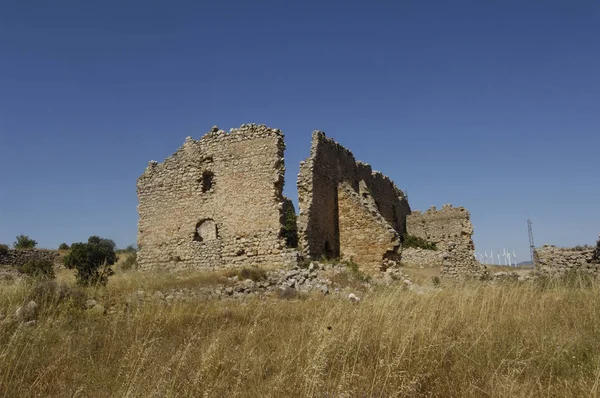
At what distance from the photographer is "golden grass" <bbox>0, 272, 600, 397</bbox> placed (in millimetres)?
3723

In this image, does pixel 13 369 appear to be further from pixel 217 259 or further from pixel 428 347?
pixel 217 259

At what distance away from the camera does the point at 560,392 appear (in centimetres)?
358

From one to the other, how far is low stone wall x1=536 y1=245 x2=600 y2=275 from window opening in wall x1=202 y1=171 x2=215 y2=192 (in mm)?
11650

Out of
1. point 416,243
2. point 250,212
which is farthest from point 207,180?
point 416,243

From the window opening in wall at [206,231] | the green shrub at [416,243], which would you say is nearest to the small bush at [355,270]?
the window opening in wall at [206,231]

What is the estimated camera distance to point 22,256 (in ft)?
77.0

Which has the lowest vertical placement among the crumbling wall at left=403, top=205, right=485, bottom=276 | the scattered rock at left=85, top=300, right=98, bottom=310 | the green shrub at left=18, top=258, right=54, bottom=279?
the scattered rock at left=85, top=300, right=98, bottom=310

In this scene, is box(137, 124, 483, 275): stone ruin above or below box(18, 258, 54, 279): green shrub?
above

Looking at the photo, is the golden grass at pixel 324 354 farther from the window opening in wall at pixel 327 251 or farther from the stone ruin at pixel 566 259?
the window opening in wall at pixel 327 251

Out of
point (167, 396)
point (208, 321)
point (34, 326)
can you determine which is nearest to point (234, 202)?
point (208, 321)

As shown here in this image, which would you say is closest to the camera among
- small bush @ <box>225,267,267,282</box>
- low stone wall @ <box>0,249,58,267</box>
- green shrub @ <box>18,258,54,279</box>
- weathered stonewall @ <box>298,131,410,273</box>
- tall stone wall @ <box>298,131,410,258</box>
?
small bush @ <box>225,267,267,282</box>

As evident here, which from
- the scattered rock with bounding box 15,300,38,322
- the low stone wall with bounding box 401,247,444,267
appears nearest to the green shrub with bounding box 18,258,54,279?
the scattered rock with bounding box 15,300,38,322

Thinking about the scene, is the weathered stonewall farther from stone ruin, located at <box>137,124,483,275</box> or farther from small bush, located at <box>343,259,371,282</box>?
small bush, located at <box>343,259,371,282</box>

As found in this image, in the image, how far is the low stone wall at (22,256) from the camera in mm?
22328
